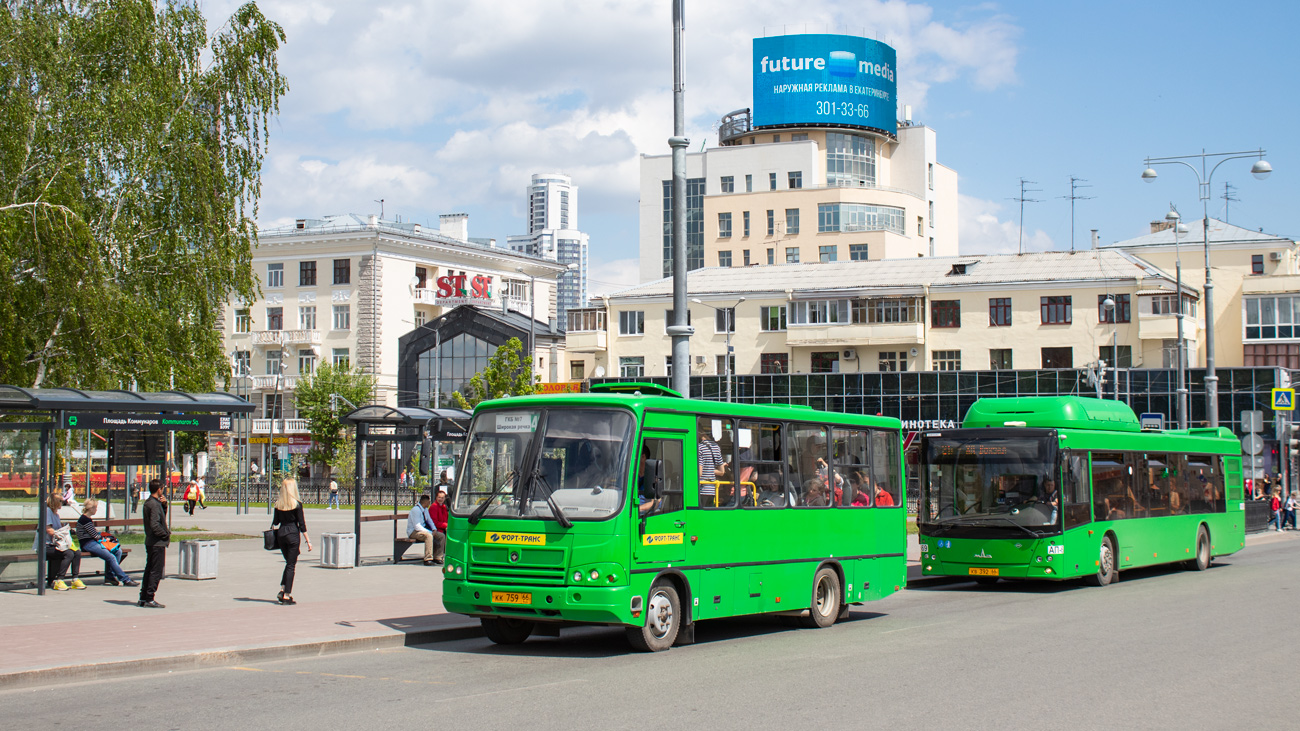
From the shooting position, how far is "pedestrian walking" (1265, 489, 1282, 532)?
136ft

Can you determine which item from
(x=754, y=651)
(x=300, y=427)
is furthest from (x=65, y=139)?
(x=300, y=427)

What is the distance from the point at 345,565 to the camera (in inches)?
859

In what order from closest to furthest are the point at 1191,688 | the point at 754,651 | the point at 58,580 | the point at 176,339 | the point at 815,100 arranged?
1. the point at 1191,688
2. the point at 754,651
3. the point at 58,580
4. the point at 176,339
5. the point at 815,100

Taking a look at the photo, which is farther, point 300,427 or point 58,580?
point 300,427

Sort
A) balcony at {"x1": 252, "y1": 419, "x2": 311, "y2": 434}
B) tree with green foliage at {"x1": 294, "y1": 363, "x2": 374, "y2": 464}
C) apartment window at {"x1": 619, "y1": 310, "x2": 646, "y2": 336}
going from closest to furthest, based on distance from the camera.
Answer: apartment window at {"x1": 619, "y1": 310, "x2": 646, "y2": 336} → tree with green foliage at {"x1": 294, "y1": 363, "x2": 374, "y2": 464} → balcony at {"x1": 252, "y1": 419, "x2": 311, "y2": 434}

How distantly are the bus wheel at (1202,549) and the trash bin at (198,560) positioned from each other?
19.3 meters

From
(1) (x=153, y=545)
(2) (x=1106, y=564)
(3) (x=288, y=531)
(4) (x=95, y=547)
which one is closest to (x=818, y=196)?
(2) (x=1106, y=564)

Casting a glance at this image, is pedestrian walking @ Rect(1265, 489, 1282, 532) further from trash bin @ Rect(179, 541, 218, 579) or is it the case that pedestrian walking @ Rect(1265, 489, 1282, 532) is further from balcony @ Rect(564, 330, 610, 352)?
balcony @ Rect(564, 330, 610, 352)

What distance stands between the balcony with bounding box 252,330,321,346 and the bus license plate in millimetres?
76828

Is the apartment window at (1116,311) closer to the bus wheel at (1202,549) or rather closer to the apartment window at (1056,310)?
the apartment window at (1056,310)

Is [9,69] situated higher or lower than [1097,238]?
lower

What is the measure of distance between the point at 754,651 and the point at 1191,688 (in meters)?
4.39

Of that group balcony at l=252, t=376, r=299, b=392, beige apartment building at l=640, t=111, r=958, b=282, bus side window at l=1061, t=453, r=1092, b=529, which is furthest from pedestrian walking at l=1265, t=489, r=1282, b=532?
balcony at l=252, t=376, r=299, b=392

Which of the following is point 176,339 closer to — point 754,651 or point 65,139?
point 65,139
